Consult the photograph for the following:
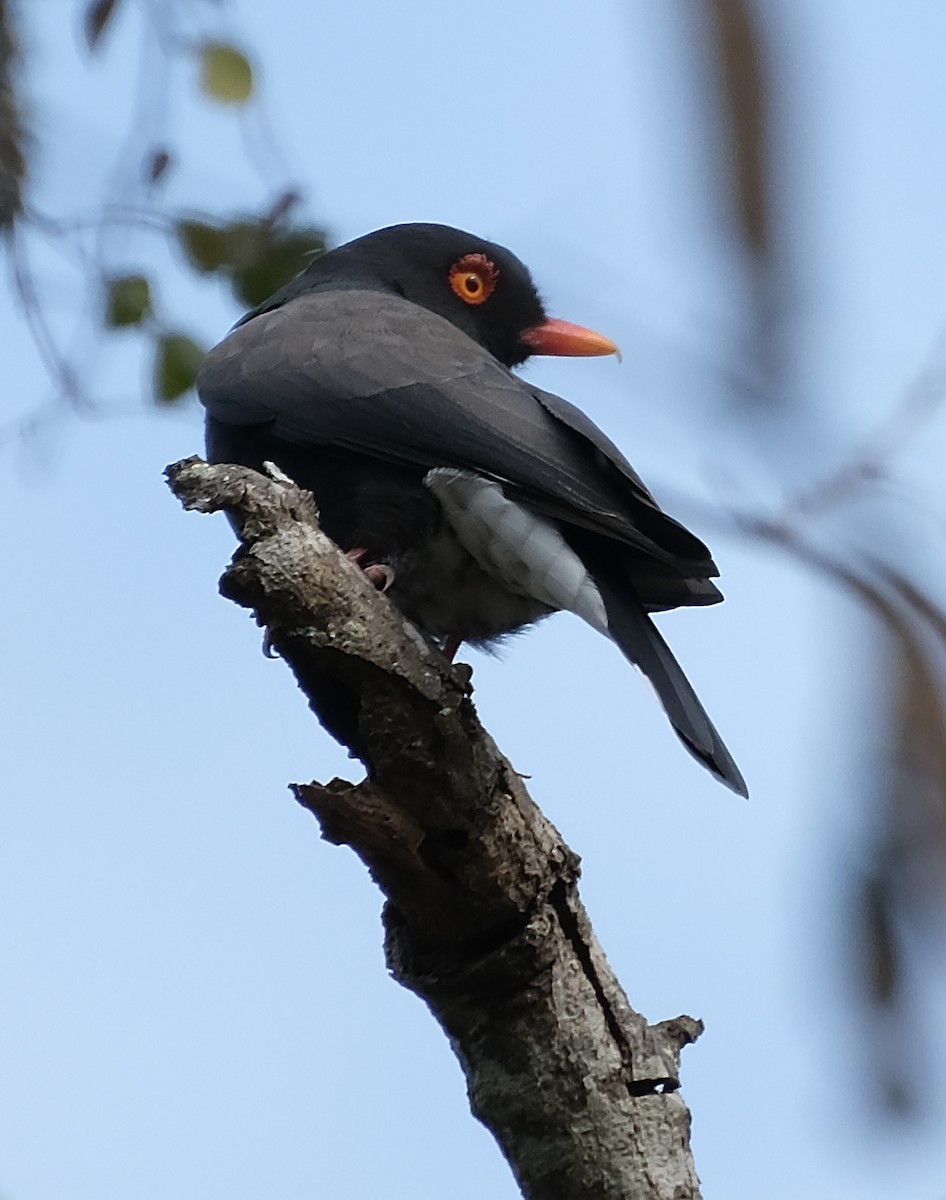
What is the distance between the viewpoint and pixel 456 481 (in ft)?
12.1

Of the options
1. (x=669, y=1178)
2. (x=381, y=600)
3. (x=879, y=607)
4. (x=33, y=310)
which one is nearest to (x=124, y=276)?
(x=33, y=310)

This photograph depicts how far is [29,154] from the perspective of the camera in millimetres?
3273

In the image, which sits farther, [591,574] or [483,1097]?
[591,574]

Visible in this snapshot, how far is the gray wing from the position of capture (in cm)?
361

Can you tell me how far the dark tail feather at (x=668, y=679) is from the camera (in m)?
3.26

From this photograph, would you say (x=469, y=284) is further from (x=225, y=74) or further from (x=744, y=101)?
(x=744, y=101)

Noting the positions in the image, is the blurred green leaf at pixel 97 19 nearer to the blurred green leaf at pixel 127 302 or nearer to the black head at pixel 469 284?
the blurred green leaf at pixel 127 302

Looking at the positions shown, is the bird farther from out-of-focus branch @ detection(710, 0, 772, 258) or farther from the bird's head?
out-of-focus branch @ detection(710, 0, 772, 258)

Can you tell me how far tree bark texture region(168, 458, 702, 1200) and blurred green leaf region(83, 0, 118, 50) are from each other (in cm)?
83

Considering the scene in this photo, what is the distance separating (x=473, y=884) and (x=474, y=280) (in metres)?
3.01

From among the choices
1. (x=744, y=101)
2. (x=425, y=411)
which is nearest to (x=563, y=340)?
(x=425, y=411)

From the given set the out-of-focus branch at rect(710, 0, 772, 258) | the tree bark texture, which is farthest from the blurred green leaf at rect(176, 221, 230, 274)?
the out-of-focus branch at rect(710, 0, 772, 258)

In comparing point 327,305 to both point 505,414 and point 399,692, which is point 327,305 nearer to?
point 505,414

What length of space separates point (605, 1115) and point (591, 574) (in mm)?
1349
